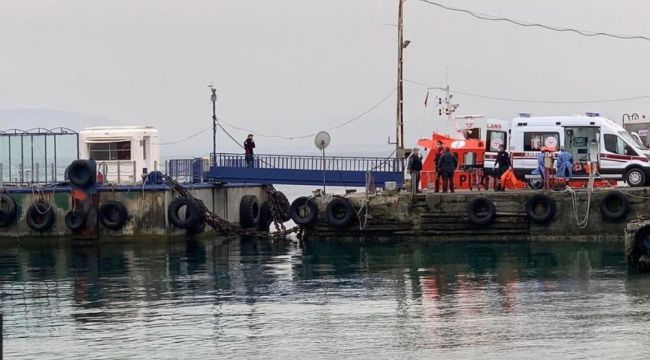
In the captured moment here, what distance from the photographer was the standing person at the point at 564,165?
137 ft

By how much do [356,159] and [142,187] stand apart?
7.63 metres

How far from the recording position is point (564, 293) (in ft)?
93.7

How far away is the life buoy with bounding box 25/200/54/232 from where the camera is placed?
4469cm

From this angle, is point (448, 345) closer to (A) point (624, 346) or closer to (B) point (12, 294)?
(A) point (624, 346)

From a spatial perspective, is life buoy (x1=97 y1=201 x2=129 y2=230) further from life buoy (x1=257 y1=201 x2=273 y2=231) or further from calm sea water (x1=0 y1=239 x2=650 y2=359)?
life buoy (x1=257 y1=201 x2=273 y2=231)

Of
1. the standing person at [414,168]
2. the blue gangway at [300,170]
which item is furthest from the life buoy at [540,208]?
the blue gangway at [300,170]

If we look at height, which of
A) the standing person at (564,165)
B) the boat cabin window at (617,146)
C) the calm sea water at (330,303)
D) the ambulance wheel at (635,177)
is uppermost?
the boat cabin window at (617,146)

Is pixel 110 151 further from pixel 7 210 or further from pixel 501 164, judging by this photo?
pixel 501 164

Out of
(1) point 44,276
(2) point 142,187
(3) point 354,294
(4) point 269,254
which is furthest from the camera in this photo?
(2) point 142,187

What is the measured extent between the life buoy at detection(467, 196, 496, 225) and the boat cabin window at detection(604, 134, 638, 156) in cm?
421

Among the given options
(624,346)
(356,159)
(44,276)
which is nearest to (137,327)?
(624,346)

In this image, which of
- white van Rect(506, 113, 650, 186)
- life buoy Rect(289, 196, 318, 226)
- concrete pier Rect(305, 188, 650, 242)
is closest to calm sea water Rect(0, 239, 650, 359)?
concrete pier Rect(305, 188, 650, 242)

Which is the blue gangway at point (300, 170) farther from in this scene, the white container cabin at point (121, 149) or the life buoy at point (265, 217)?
the life buoy at point (265, 217)

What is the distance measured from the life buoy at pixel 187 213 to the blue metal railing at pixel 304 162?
309 cm
